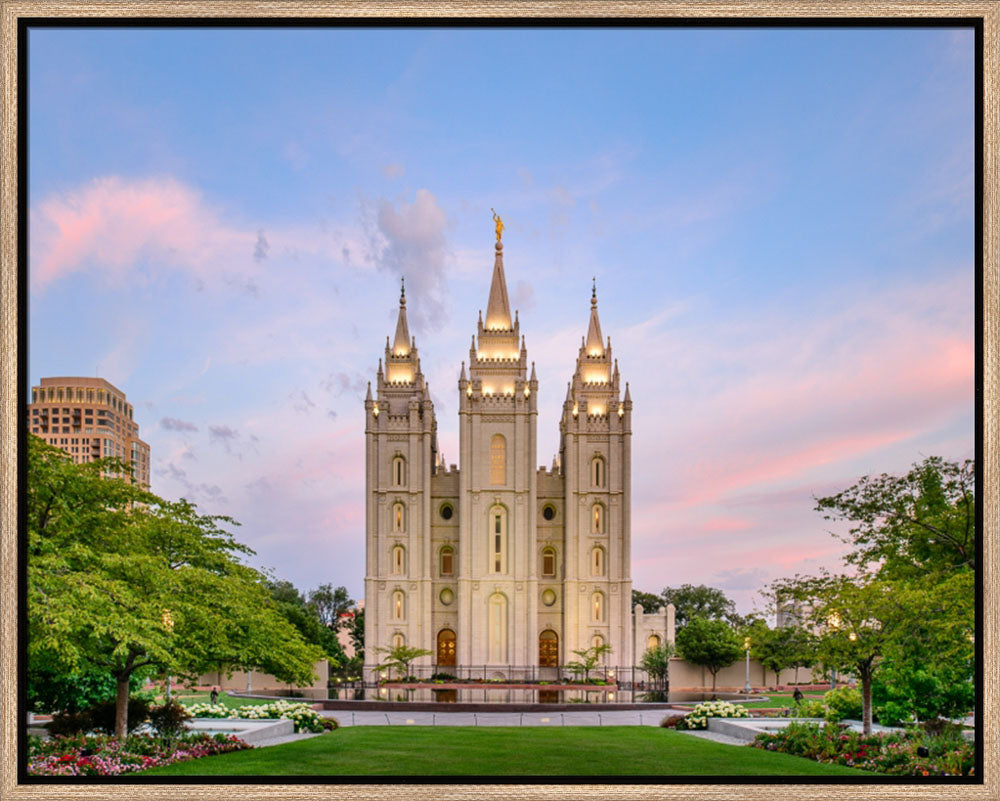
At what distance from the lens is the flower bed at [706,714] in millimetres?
24234

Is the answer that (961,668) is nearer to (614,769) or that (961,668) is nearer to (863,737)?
(863,737)

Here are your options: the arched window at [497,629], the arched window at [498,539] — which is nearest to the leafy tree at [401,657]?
the arched window at [497,629]

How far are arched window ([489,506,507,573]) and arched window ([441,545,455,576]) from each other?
8.56 ft

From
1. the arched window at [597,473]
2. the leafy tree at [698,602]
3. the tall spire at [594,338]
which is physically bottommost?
the leafy tree at [698,602]

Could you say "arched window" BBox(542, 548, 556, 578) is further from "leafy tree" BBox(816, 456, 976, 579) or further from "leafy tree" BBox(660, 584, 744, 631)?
"leafy tree" BBox(816, 456, 976, 579)

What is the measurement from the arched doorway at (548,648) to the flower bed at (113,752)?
3896cm

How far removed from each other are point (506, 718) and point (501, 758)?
14.0m

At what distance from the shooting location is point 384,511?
2200 inches

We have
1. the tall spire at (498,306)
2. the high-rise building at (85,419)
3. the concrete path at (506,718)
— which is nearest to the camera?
the high-rise building at (85,419)

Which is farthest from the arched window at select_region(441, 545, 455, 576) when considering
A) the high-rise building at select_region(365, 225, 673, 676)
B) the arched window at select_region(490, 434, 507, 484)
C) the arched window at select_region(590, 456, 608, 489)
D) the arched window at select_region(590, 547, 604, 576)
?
the arched window at select_region(590, 456, 608, 489)

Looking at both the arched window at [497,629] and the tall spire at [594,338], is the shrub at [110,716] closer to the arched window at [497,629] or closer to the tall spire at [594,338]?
the arched window at [497,629]

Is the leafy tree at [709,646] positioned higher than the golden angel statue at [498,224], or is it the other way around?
the golden angel statue at [498,224]

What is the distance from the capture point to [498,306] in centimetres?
6006

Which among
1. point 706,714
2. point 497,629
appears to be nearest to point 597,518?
point 497,629
